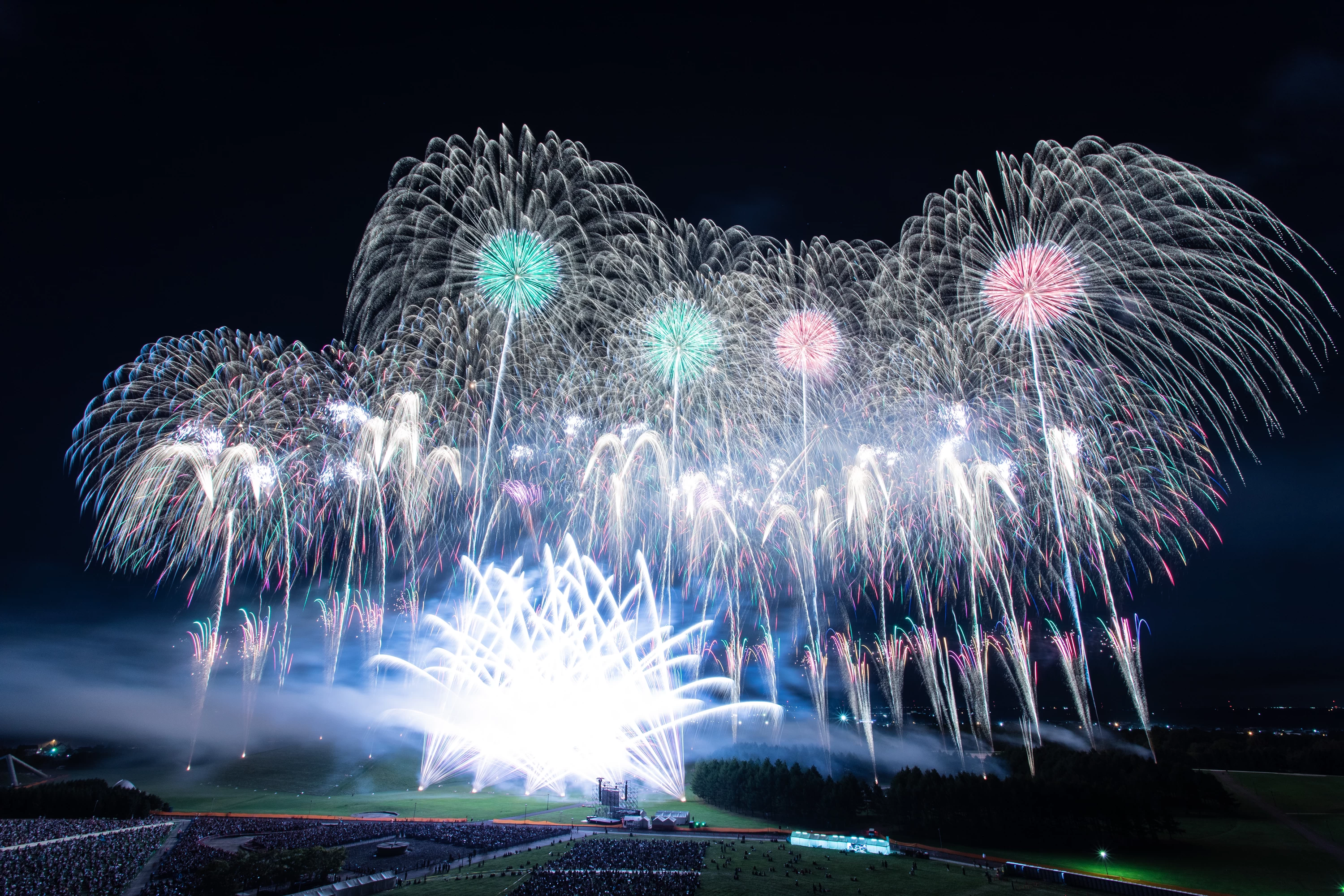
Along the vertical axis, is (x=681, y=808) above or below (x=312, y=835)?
above

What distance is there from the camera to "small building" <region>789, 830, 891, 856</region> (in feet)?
172

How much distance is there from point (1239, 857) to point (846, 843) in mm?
28369

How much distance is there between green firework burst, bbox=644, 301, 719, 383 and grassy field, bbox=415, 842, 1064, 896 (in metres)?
32.6

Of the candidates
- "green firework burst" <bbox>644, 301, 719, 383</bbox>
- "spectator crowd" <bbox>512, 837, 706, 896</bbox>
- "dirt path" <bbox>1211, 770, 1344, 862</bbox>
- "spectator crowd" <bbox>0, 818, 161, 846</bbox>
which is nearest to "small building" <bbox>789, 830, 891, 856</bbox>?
"spectator crowd" <bbox>512, 837, 706, 896</bbox>

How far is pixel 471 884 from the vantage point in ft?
135

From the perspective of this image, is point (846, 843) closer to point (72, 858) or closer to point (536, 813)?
point (536, 813)

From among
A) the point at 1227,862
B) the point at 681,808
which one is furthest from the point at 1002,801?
the point at 681,808

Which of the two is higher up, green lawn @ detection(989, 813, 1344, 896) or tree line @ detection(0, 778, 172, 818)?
tree line @ detection(0, 778, 172, 818)

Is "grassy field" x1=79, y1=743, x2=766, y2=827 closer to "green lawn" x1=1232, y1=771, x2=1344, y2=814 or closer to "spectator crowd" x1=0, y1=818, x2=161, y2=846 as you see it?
"spectator crowd" x1=0, y1=818, x2=161, y2=846

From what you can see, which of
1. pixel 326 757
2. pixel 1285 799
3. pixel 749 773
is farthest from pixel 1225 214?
pixel 326 757

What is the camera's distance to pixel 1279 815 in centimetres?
6388

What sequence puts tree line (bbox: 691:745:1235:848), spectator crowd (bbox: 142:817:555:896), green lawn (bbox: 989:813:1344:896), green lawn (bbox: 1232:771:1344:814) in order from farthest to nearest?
green lawn (bbox: 1232:771:1344:814), tree line (bbox: 691:745:1235:848), spectator crowd (bbox: 142:817:555:896), green lawn (bbox: 989:813:1344:896)

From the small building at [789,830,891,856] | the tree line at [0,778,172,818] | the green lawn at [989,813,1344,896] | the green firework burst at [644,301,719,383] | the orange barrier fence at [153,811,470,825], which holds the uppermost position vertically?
the green firework burst at [644,301,719,383]

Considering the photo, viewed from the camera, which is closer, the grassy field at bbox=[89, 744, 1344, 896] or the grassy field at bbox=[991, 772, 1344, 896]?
the grassy field at bbox=[991, 772, 1344, 896]
